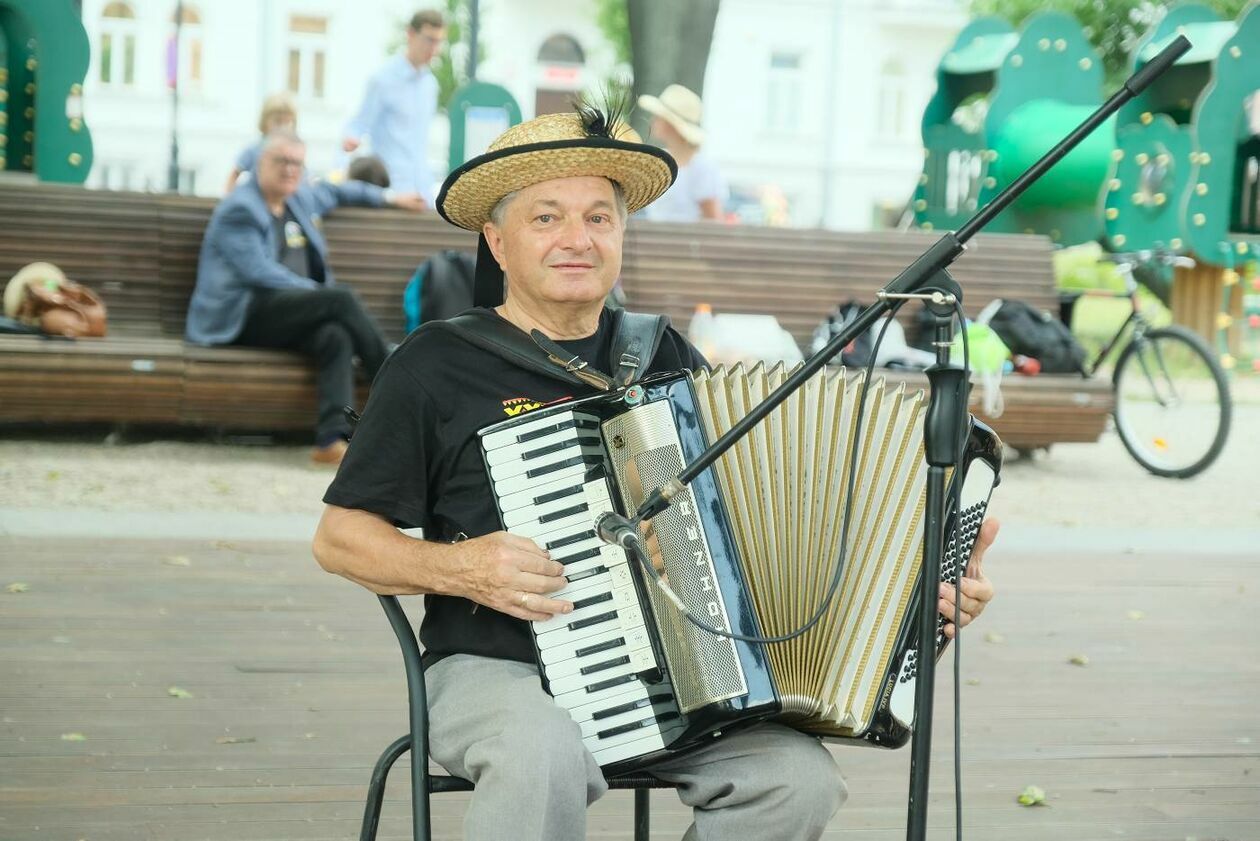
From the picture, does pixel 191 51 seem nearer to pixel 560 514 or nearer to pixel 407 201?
pixel 407 201

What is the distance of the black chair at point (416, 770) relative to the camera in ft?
7.68

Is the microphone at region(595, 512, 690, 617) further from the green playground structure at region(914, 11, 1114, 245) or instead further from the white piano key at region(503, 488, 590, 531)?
the green playground structure at region(914, 11, 1114, 245)

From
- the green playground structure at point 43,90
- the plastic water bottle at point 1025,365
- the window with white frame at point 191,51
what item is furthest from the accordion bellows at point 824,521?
the window with white frame at point 191,51

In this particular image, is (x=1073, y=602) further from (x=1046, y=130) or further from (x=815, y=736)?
(x=1046, y=130)

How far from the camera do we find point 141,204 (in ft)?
26.4

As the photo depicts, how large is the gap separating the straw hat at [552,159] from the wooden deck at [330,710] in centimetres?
144

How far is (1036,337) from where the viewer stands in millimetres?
8508

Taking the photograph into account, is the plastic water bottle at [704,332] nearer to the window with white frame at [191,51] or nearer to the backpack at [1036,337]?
the backpack at [1036,337]

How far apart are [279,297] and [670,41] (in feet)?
16.8

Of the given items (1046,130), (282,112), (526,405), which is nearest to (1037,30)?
(1046,130)

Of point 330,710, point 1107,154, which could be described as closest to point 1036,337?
point 1107,154

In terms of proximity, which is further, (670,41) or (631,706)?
(670,41)

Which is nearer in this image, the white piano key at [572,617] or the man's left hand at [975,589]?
the white piano key at [572,617]

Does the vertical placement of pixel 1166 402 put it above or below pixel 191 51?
below
